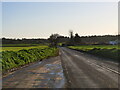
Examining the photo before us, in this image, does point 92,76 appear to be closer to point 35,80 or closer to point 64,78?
point 64,78

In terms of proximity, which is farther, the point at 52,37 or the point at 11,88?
the point at 52,37

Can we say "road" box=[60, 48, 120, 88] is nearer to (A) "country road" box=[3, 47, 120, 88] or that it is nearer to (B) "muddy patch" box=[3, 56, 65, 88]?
(A) "country road" box=[3, 47, 120, 88]

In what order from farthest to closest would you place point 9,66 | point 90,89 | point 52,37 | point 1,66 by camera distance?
1. point 52,37
2. point 9,66
3. point 1,66
4. point 90,89

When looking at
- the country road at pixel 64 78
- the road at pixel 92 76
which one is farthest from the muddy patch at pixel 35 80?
the road at pixel 92 76

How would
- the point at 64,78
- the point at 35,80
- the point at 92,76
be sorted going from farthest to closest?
1. the point at 92,76
2. the point at 64,78
3. the point at 35,80

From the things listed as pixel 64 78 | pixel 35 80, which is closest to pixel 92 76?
pixel 64 78

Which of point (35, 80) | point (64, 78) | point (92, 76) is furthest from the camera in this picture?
point (92, 76)

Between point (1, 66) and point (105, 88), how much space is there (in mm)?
12504

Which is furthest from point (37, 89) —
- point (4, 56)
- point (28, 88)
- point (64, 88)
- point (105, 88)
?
point (4, 56)

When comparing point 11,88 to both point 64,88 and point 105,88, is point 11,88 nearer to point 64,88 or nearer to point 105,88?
point 64,88

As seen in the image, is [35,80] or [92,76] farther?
[92,76]

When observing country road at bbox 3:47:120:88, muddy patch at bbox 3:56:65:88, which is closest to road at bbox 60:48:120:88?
country road at bbox 3:47:120:88

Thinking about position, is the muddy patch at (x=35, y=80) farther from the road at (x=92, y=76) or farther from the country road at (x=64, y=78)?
Answer: the road at (x=92, y=76)

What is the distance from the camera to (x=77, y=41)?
185250 millimetres
